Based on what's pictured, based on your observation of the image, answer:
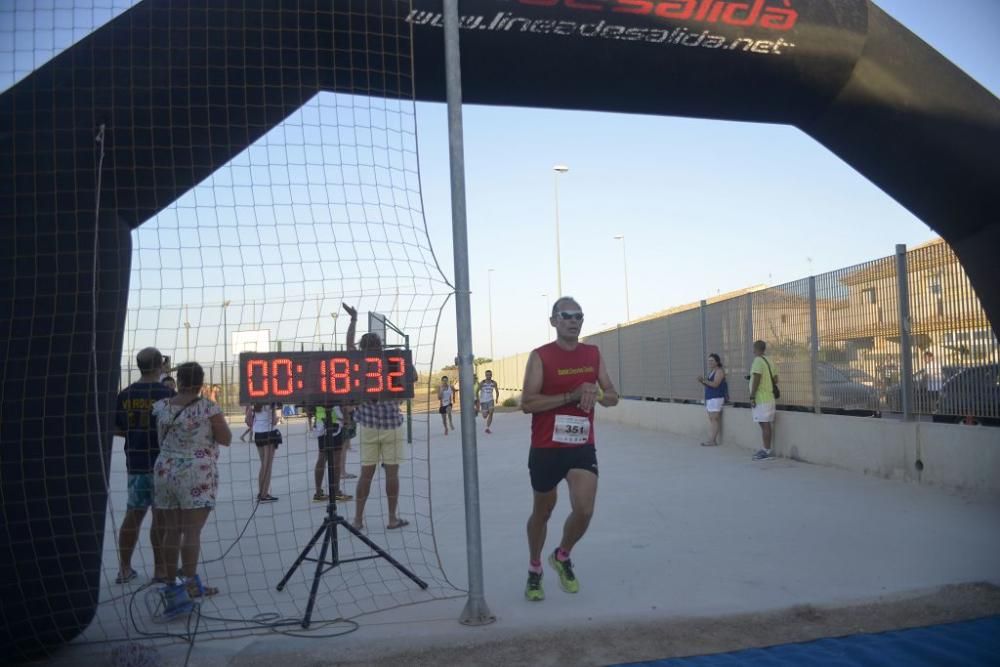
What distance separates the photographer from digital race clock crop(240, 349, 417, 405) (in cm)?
443

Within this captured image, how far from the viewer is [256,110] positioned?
4.87 m

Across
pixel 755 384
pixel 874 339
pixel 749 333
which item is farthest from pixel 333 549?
pixel 749 333

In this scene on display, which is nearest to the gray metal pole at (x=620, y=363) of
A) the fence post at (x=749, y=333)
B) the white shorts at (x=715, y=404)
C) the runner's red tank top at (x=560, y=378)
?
the white shorts at (x=715, y=404)

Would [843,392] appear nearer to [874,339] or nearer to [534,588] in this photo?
[874,339]

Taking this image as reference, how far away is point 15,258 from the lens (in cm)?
418

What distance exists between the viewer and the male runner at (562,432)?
4.66m

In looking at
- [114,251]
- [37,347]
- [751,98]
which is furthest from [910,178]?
[37,347]

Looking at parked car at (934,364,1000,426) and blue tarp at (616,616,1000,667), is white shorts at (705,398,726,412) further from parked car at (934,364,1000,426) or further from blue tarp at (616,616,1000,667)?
blue tarp at (616,616,1000,667)

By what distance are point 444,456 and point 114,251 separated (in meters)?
10.1

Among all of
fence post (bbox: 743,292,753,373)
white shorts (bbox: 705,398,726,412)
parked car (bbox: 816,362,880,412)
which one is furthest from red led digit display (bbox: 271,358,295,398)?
white shorts (bbox: 705,398,726,412)

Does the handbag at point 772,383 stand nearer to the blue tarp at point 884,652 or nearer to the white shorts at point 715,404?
the white shorts at point 715,404

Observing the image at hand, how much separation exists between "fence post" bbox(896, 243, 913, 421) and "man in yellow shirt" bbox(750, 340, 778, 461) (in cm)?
249

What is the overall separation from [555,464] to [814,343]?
Answer: 715 cm

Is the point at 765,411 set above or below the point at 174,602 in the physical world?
above
